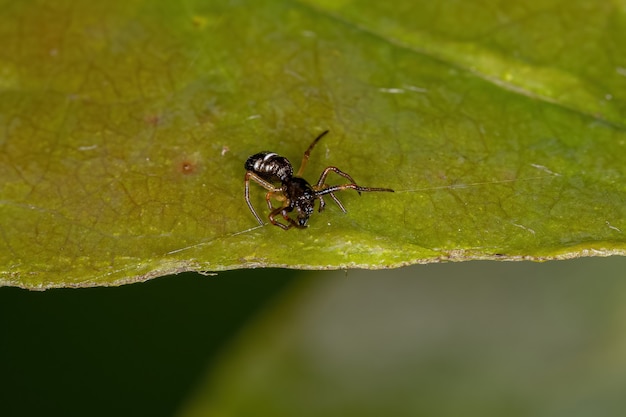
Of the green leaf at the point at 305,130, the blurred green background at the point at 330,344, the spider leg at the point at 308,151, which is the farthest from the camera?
the blurred green background at the point at 330,344

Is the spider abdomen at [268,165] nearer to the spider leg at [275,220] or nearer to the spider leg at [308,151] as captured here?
the spider leg at [308,151]

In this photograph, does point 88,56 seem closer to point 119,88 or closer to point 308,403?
point 119,88

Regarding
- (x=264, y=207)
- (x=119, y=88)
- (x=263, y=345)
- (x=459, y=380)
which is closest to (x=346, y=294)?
(x=263, y=345)

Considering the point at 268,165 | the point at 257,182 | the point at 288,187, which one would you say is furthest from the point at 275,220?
the point at 288,187

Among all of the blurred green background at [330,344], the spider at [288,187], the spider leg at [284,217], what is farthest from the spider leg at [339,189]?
the blurred green background at [330,344]

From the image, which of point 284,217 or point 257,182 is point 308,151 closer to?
point 257,182

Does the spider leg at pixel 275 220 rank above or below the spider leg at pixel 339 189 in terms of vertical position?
below

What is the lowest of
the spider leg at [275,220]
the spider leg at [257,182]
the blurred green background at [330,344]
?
the blurred green background at [330,344]
